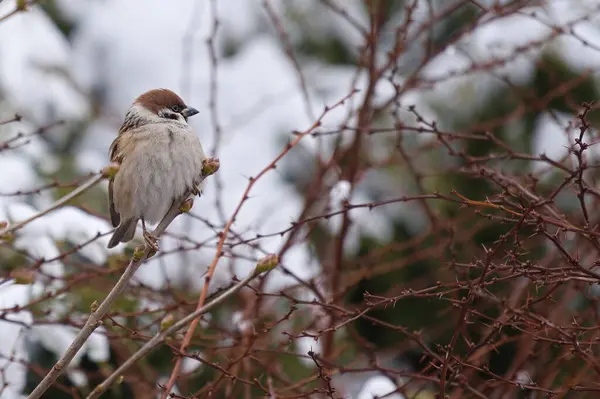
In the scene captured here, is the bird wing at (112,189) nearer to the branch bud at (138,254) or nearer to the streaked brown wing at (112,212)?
the streaked brown wing at (112,212)

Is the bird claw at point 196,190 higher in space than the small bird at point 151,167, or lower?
lower

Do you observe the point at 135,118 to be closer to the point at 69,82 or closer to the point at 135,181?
the point at 135,181

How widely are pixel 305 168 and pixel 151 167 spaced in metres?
2.39

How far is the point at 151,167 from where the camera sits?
9.55 feet

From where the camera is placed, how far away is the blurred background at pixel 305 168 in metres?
3.13

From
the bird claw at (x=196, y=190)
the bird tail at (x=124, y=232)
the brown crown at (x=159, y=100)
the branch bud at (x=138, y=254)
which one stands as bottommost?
the branch bud at (x=138, y=254)

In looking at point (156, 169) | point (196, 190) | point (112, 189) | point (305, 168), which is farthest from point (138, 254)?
point (305, 168)

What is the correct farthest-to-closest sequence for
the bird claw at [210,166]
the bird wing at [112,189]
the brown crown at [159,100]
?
the brown crown at [159,100] → the bird wing at [112,189] → the bird claw at [210,166]

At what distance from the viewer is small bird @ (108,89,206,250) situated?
2873 mm

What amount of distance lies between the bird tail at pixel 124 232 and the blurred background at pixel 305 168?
0.17m

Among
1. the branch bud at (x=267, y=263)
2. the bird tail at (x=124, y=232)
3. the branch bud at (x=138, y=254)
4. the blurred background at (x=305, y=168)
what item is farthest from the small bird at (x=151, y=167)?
the branch bud at (x=267, y=263)

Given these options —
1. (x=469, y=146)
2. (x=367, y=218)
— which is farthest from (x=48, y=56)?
(x=469, y=146)

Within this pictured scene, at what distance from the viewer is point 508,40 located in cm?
492

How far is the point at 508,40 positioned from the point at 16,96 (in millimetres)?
3156
